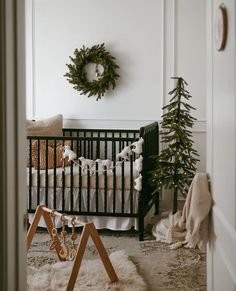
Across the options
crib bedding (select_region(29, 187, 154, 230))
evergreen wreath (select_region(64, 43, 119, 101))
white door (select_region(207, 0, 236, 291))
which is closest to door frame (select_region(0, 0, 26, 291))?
white door (select_region(207, 0, 236, 291))

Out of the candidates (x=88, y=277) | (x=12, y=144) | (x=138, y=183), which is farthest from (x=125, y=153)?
(x=12, y=144)

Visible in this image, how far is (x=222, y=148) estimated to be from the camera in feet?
4.93

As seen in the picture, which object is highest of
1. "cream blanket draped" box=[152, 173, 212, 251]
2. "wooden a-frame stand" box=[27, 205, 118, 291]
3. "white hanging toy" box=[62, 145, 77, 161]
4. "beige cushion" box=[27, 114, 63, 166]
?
"beige cushion" box=[27, 114, 63, 166]

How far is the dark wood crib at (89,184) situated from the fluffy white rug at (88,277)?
0.81 meters

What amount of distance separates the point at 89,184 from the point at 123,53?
1.62 meters

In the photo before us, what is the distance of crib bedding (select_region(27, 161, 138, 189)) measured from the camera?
3994 mm

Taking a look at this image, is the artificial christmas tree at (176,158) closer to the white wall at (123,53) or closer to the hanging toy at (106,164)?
the hanging toy at (106,164)

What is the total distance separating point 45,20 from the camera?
5070 mm

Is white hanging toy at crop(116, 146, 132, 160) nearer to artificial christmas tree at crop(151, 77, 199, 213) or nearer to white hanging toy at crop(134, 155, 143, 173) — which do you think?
white hanging toy at crop(134, 155, 143, 173)

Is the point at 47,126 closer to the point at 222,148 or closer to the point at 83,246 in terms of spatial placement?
the point at 83,246

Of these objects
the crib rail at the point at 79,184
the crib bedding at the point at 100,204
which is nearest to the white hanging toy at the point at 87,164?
the crib rail at the point at 79,184

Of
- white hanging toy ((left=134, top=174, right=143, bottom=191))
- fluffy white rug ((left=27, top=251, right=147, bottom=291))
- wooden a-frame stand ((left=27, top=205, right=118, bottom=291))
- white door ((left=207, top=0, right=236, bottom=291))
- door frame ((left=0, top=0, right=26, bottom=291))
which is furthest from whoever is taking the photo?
white hanging toy ((left=134, top=174, right=143, bottom=191))

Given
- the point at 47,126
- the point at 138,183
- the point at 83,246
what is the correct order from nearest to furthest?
the point at 83,246 → the point at 138,183 → the point at 47,126

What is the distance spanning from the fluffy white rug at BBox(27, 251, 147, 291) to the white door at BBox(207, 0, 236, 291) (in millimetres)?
1060
